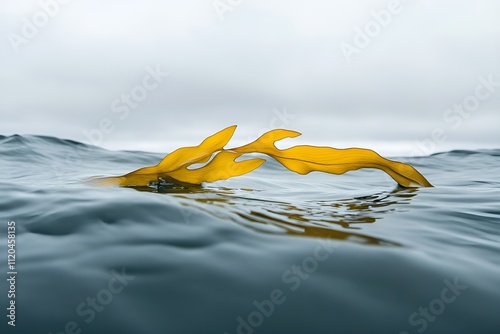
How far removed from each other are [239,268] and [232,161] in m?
1.27

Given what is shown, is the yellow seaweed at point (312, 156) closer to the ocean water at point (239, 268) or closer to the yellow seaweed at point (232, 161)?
the yellow seaweed at point (232, 161)

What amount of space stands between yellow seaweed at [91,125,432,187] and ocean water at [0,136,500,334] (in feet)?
1.40

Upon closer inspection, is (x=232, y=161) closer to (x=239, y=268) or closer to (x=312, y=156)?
(x=312, y=156)

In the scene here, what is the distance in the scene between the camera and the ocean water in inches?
36.1

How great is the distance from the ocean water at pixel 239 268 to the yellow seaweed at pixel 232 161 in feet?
1.40

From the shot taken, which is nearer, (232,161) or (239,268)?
(239,268)

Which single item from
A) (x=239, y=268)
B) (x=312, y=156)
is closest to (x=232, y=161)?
(x=312, y=156)

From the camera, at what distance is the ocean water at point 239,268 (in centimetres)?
92

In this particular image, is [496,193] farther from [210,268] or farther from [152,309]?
[152,309]

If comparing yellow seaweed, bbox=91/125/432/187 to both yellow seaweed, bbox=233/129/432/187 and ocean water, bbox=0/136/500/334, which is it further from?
ocean water, bbox=0/136/500/334

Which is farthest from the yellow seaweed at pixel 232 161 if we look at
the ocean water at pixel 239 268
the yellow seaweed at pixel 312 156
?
the ocean water at pixel 239 268

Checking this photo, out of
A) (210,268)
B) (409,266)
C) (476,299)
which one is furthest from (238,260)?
(476,299)

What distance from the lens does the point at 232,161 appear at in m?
2.34

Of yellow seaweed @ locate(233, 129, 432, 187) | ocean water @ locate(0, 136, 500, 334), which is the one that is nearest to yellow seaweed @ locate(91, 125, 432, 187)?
yellow seaweed @ locate(233, 129, 432, 187)
